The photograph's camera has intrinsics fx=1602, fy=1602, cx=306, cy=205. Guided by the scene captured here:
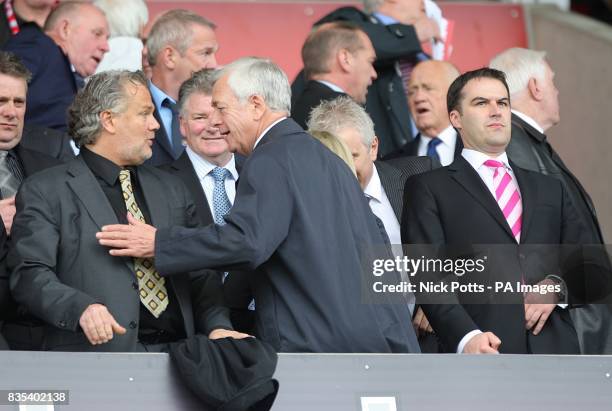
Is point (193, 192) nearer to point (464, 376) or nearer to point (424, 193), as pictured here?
point (424, 193)

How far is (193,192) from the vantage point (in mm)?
7414

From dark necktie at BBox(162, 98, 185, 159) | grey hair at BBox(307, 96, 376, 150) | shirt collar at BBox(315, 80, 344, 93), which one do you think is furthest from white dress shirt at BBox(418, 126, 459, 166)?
dark necktie at BBox(162, 98, 185, 159)

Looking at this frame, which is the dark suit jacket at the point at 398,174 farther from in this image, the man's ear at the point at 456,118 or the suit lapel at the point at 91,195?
the suit lapel at the point at 91,195

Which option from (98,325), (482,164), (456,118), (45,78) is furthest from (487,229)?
(45,78)

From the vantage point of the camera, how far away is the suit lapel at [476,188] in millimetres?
6855

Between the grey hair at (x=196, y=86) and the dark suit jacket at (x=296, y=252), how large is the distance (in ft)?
5.48

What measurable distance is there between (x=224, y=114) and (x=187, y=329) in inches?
34.2

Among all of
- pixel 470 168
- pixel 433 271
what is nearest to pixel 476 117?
pixel 470 168

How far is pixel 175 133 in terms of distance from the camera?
835 centimetres

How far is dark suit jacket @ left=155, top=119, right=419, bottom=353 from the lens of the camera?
5.93 meters

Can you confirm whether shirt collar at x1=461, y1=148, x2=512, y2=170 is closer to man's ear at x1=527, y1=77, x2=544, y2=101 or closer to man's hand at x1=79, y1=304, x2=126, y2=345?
man's ear at x1=527, y1=77, x2=544, y2=101

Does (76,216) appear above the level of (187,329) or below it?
above

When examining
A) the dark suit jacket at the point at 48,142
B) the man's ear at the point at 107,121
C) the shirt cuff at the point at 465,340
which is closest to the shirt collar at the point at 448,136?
the dark suit jacket at the point at 48,142

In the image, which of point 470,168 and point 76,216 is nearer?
point 76,216
